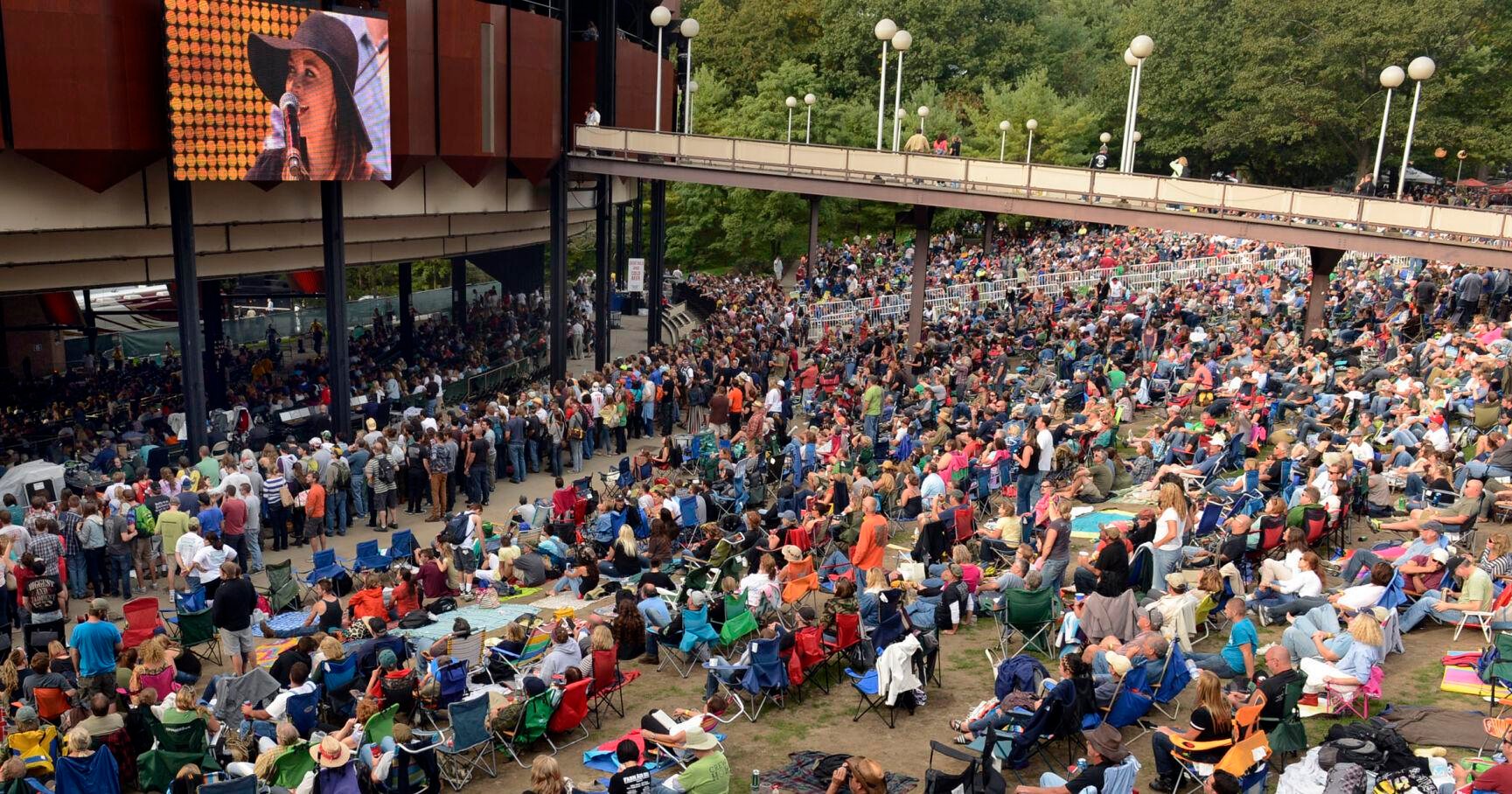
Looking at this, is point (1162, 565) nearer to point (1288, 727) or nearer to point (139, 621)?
point (1288, 727)

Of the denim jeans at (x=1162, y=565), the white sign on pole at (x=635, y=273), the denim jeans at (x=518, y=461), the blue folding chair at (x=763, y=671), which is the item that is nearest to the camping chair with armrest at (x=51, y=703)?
the blue folding chair at (x=763, y=671)

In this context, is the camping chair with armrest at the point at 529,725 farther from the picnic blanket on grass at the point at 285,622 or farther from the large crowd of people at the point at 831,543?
the picnic blanket on grass at the point at 285,622

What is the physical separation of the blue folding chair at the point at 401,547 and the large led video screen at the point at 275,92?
27.3 feet

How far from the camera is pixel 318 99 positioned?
21953 millimetres

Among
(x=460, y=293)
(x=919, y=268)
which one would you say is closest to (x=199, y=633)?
(x=919, y=268)

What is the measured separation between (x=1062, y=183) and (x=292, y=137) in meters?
16.1

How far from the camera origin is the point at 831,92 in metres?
68.1

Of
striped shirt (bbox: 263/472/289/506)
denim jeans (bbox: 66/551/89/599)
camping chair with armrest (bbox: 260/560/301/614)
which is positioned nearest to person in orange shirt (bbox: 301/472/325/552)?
striped shirt (bbox: 263/472/289/506)

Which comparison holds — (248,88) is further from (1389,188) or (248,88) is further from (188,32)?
(1389,188)

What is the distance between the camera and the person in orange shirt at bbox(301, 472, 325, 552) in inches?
703

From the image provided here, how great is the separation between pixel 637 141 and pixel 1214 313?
16.1m

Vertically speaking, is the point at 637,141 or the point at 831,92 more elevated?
the point at 831,92

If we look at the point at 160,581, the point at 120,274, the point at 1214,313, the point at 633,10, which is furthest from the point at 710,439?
the point at 633,10

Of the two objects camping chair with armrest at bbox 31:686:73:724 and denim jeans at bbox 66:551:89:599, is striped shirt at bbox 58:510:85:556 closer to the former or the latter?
denim jeans at bbox 66:551:89:599
